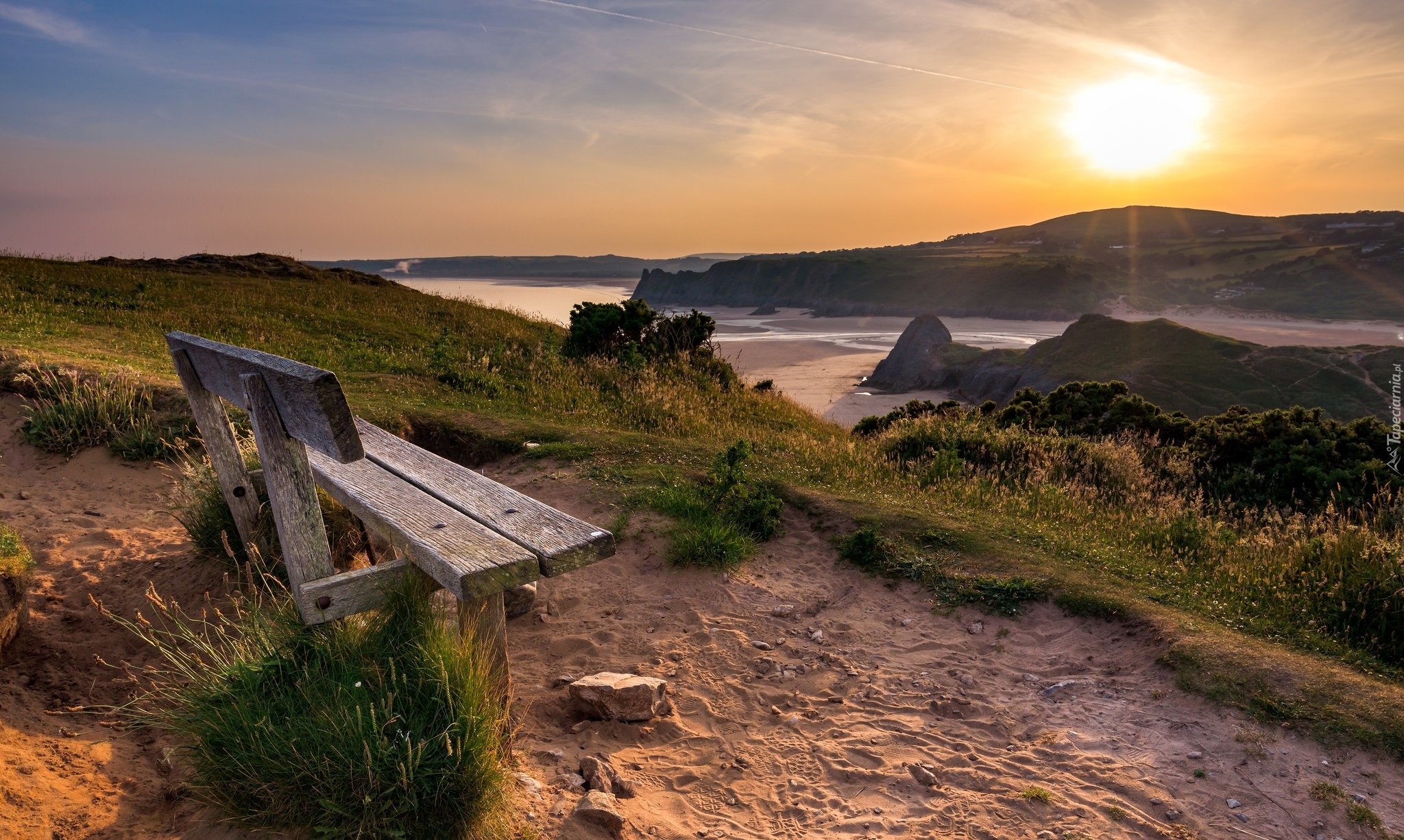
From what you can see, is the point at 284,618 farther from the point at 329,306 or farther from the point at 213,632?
the point at 329,306

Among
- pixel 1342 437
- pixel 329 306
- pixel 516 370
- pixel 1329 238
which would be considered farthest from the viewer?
pixel 1329 238

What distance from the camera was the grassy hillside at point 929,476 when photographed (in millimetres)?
5191

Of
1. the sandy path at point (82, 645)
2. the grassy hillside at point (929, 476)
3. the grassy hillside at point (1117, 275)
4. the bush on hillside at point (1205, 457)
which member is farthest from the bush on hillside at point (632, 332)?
the grassy hillside at point (1117, 275)

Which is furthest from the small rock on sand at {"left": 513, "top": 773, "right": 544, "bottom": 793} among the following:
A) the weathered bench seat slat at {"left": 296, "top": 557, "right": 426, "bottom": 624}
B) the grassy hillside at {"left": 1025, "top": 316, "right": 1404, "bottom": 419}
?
the grassy hillside at {"left": 1025, "top": 316, "right": 1404, "bottom": 419}

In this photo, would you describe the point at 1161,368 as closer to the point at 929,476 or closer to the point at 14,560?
the point at 929,476

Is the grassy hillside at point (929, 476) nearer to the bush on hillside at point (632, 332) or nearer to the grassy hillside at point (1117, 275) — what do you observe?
the bush on hillside at point (632, 332)

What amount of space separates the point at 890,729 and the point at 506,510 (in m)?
2.42

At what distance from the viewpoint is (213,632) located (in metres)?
4.64

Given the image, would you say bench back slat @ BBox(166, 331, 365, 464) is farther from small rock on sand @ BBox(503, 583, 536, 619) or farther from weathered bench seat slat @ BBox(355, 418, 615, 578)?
small rock on sand @ BBox(503, 583, 536, 619)

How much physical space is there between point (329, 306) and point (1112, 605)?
859 inches

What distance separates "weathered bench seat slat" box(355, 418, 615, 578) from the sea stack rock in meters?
40.3

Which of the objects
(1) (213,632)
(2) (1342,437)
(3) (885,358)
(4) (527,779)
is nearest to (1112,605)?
(4) (527,779)

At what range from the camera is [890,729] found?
4273 millimetres

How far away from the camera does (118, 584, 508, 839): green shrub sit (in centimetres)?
276
